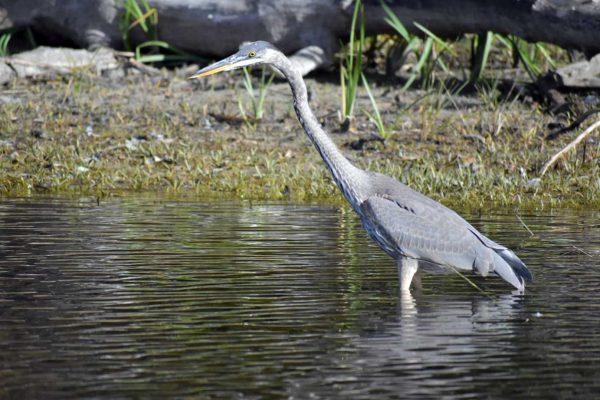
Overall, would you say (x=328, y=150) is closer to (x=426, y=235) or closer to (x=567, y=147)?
(x=426, y=235)

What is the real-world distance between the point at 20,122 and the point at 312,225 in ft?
16.8

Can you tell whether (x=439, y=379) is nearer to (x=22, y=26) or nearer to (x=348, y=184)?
(x=348, y=184)

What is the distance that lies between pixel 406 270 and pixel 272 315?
55.8 inches

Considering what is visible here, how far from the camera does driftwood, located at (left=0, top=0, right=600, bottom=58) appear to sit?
13617 mm

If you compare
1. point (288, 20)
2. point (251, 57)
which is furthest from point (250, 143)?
point (251, 57)

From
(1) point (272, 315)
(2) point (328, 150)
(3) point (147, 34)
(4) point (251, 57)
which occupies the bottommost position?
(1) point (272, 315)

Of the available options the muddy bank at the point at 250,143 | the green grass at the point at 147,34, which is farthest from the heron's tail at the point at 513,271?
the green grass at the point at 147,34

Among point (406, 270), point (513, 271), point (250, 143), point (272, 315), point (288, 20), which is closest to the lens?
point (272, 315)

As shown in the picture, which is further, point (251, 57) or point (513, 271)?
point (251, 57)

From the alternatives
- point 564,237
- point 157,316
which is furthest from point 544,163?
point 157,316

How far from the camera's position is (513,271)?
7.46 meters

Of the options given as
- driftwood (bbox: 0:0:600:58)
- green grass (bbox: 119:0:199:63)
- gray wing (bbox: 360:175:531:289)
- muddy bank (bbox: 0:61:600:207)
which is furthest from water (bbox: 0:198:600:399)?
green grass (bbox: 119:0:199:63)

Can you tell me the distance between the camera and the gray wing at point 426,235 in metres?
7.68

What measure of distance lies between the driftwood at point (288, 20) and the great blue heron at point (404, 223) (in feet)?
20.2
